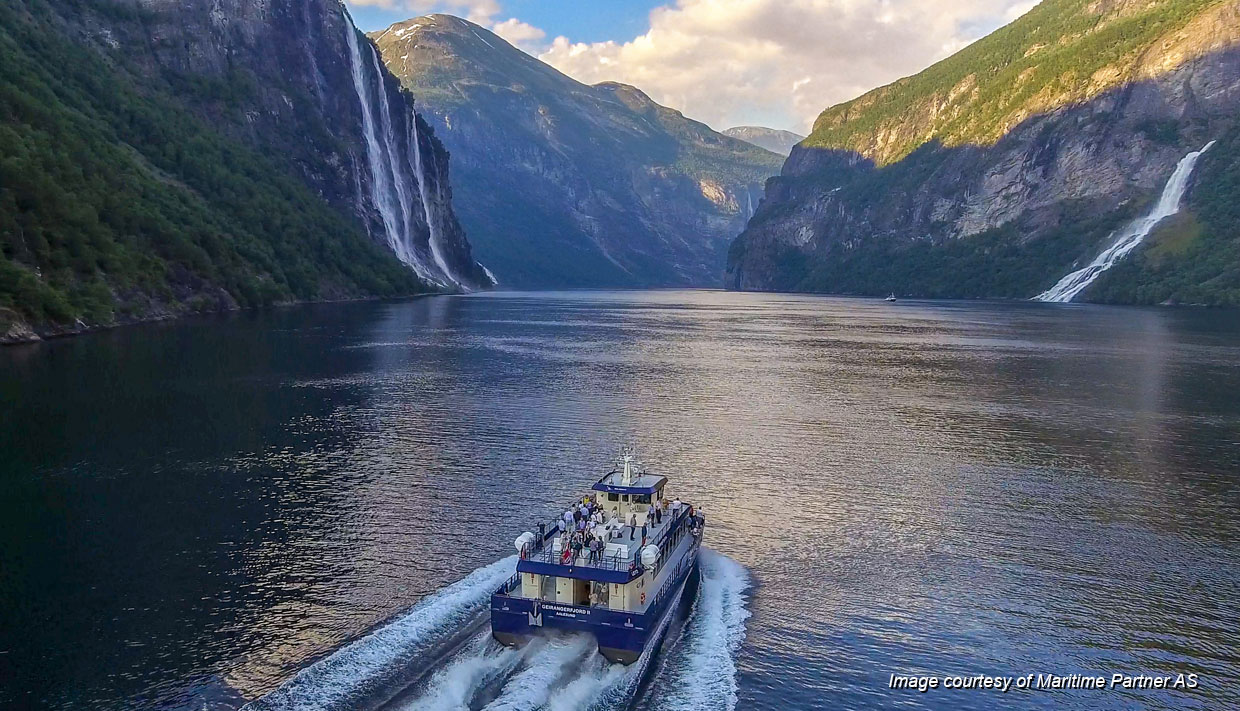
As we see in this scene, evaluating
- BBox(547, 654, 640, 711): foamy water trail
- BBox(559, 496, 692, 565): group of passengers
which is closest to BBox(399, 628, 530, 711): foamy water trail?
BBox(547, 654, 640, 711): foamy water trail

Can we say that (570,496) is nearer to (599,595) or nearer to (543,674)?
(599,595)

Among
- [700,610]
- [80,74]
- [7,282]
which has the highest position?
[80,74]

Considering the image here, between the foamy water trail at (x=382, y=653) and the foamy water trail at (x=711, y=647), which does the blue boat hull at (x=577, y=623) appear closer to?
the foamy water trail at (x=711, y=647)

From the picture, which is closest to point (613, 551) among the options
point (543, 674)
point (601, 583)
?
point (601, 583)

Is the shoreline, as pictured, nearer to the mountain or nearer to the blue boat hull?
the mountain

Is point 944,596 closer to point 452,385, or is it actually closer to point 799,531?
point 799,531

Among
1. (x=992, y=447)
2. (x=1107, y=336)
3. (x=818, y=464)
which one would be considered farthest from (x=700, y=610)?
(x=1107, y=336)
